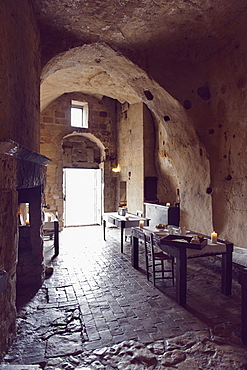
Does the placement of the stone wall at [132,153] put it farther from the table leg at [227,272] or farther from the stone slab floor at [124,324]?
the table leg at [227,272]

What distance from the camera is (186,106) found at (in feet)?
18.7

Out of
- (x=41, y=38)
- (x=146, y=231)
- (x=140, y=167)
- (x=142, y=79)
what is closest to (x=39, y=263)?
(x=146, y=231)

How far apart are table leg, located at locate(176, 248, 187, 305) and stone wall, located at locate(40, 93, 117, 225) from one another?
680cm

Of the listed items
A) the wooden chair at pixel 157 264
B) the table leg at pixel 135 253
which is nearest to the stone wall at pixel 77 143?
the table leg at pixel 135 253

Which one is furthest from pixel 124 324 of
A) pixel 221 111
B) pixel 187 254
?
pixel 221 111

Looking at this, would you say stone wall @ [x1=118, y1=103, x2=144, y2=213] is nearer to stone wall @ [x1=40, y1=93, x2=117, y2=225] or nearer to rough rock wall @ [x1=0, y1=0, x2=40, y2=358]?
stone wall @ [x1=40, y1=93, x2=117, y2=225]

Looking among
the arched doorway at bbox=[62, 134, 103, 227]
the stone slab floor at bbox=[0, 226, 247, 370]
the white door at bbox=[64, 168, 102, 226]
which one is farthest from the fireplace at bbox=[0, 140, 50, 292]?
the white door at bbox=[64, 168, 102, 226]

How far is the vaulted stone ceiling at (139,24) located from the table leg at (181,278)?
13.1 ft

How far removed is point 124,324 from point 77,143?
27.9 ft

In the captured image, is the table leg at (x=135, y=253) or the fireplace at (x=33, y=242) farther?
the table leg at (x=135, y=253)

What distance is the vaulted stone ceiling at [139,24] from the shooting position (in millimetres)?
4031

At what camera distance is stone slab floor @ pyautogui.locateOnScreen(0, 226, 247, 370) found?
2482 mm

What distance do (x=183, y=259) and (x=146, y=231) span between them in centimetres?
116

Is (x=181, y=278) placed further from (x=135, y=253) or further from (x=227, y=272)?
(x=135, y=253)
